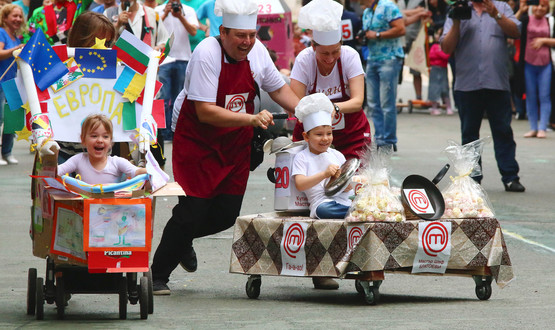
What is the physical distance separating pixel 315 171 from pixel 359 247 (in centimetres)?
65

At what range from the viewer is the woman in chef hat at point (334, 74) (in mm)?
7402

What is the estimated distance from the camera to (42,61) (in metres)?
6.38

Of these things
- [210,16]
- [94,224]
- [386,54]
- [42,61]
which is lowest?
[94,224]

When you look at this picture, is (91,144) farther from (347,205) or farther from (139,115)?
(347,205)

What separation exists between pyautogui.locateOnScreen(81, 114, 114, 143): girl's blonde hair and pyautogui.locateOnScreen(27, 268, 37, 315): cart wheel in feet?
2.59

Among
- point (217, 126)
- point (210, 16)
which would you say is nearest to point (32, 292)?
point (217, 126)

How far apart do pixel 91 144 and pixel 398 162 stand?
8.09m

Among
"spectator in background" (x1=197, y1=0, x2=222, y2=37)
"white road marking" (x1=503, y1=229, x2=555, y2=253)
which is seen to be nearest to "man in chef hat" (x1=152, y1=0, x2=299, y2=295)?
"white road marking" (x1=503, y1=229, x2=555, y2=253)

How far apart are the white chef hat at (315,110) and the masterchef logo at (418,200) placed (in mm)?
670

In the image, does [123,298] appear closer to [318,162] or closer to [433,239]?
[318,162]

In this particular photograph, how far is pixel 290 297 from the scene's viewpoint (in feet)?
23.3

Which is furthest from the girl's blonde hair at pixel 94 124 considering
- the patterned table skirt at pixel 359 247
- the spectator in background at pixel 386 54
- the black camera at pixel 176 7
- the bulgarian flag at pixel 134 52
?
the spectator in background at pixel 386 54

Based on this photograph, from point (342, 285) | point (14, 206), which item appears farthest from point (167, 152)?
point (342, 285)

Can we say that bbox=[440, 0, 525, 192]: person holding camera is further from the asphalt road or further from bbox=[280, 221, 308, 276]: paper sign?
bbox=[280, 221, 308, 276]: paper sign
